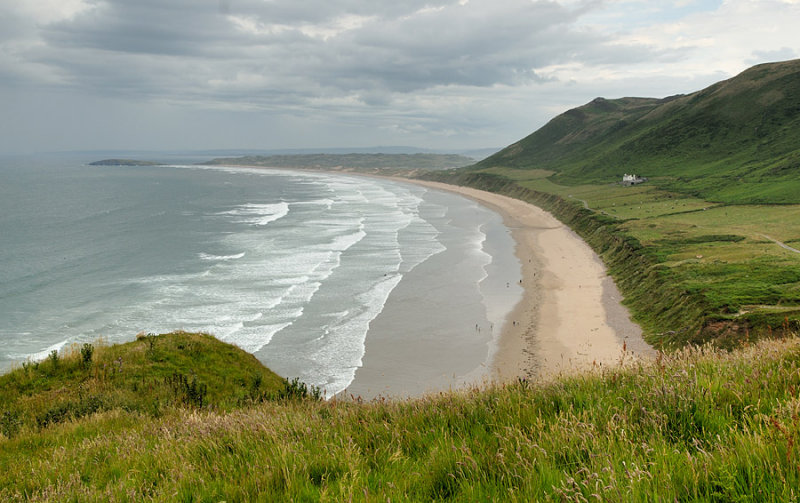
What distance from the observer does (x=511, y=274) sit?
51.4 m

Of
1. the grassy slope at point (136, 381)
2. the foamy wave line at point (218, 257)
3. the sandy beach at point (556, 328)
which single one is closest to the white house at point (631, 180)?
the sandy beach at point (556, 328)

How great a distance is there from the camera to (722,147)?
131 m

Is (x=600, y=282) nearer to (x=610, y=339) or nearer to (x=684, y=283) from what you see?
(x=684, y=283)

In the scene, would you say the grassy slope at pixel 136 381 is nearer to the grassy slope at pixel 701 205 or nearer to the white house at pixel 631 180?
the grassy slope at pixel 701 205

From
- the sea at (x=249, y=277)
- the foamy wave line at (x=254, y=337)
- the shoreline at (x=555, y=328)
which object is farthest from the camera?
the sea at (x=249, y=277)

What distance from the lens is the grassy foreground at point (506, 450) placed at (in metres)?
3.16

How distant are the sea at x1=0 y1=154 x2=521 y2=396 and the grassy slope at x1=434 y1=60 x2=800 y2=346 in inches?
481

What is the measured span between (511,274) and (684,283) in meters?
18.5

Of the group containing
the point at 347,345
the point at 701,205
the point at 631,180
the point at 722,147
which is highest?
the point at 722,147

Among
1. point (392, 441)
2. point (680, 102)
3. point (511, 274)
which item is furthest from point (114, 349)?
point (680, 102)

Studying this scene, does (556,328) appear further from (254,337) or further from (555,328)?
(254,337)

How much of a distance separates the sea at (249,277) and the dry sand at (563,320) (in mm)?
1719

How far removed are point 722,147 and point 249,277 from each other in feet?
437

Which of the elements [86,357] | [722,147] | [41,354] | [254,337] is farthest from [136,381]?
[722,147]
